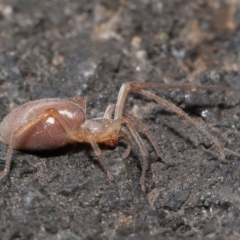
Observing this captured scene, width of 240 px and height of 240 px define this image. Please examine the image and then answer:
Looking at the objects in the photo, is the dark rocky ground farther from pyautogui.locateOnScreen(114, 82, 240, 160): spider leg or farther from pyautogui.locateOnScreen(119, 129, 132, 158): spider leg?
pyautogui.locateOnScreen(114, 82, 240, 160): spider leg

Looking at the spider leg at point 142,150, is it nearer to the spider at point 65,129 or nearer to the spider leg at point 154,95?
the spider at point 65,129

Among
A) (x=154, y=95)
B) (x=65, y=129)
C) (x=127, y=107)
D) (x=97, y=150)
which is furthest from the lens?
(x=127, y=107)

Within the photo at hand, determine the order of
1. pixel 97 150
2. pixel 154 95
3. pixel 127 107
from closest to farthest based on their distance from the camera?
pixel 97 150 → pixel 154 95 → pixel 127 107

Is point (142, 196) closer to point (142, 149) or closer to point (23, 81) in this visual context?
point (142, 149)

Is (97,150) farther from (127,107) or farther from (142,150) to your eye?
(127,107)

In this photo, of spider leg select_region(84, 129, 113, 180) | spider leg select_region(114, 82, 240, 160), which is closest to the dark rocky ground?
spider leg select_region(84, 129, 113, 180)

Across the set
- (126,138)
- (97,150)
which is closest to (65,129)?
(97,150)

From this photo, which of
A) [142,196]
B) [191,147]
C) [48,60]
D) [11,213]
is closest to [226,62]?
[191,147]
